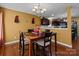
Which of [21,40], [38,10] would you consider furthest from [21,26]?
[38,10]

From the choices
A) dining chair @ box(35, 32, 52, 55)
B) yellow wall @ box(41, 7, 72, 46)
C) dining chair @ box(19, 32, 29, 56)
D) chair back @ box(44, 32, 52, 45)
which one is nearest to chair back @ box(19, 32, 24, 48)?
dining chair @ box(19, 32, 29, 56)

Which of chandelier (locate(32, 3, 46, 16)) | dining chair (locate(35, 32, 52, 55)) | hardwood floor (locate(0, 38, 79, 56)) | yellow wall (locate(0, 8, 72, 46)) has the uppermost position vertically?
chandelier (locate(32, 3, 46, 16))

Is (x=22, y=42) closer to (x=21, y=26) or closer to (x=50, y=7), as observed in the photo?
(x=21, y=26)

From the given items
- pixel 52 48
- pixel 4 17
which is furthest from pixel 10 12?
pixel 52 48

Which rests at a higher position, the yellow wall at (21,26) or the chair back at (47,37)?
the yellow wall at (21,26)

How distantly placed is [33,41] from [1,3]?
70 centimetres

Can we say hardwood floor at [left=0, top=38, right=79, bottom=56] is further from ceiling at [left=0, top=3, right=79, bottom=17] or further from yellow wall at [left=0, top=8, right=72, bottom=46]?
ceiling at [left=0, top=3, right=79, bottom=17]

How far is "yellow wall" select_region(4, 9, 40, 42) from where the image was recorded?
1672mm

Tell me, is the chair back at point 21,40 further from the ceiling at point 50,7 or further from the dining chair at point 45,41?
the ceiling at point 50,7

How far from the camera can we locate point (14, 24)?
1705 mm

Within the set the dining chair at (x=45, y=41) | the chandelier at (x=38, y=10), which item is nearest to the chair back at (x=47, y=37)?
the dining chair at (x=45, y=41)

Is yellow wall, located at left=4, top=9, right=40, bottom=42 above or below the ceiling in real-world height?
below

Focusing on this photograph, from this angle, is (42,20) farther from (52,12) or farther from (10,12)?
(10,12)

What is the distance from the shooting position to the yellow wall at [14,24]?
1.67 m
